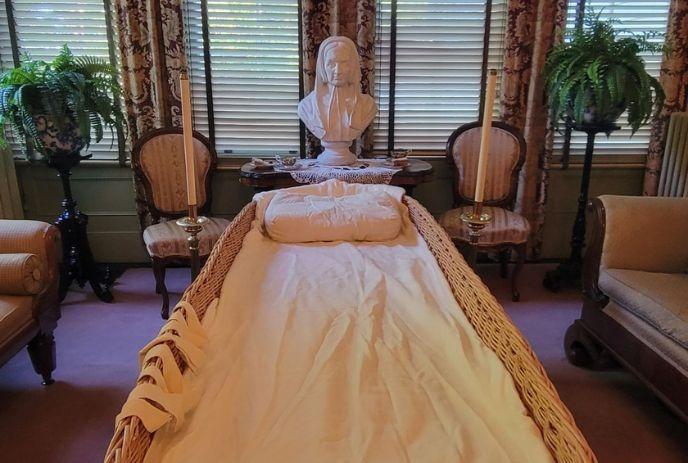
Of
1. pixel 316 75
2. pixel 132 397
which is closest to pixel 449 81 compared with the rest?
pixel 316 75

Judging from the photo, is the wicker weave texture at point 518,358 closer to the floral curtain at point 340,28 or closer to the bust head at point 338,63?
the bust head at point 338,63

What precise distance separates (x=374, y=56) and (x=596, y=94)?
3.96 feet

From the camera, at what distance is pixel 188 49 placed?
2.93 meters

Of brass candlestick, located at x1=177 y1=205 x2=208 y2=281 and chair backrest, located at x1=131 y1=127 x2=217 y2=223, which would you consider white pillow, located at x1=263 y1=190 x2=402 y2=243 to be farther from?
chair backrest, located at x1=131 y1=127 x2=217 y2=223

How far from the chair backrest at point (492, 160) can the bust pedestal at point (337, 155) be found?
26.1 inches

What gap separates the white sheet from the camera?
86 centimetres

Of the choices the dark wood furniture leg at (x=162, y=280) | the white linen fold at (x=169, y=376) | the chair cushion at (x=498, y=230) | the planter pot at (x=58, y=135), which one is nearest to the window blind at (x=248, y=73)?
the planter pot at (x=58, y=135)

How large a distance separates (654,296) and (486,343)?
974 millimetres

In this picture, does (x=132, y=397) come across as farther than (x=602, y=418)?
No

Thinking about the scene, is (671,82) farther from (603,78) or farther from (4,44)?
(4,44)

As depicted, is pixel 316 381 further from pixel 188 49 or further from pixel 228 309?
pixel 188 49

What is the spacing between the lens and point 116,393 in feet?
6.49

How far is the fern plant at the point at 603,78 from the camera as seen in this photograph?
8.09ft

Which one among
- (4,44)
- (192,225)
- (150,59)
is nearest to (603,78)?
(192,225)
